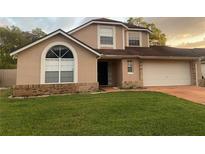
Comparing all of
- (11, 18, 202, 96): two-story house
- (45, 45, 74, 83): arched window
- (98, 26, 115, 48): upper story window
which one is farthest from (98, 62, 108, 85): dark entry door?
(45, 45, 74, 83): arched window

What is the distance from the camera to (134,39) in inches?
723

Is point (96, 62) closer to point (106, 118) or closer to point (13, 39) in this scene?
point (106, 118)

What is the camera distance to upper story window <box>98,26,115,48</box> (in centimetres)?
1636

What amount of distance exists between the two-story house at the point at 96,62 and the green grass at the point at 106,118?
337 centimetres

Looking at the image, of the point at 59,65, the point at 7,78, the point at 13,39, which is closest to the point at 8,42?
the point at 13,39

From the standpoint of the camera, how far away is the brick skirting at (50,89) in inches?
461

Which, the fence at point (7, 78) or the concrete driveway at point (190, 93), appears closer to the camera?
the concrete driveway at point (190, 93)

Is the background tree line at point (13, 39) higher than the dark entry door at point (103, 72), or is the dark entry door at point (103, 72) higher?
the background tree line at point (13, 39)

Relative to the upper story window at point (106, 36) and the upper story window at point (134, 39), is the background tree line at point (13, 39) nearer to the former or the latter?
the upper story window at point (134, 39)

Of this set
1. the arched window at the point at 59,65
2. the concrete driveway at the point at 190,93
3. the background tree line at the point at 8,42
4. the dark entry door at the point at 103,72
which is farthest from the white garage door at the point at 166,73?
the background tree line at the point at 8,42

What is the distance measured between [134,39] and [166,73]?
4.60m

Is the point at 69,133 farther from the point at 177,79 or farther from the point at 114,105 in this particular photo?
the point at 177,79

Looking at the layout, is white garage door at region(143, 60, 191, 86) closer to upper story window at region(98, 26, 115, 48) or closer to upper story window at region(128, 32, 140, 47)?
upper story window at region(128, 32, 140, 47)

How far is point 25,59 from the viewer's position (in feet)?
39.0
